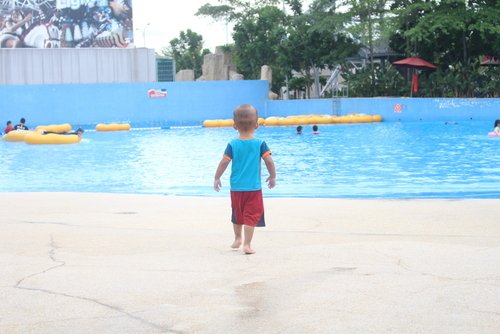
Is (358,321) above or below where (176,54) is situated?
below

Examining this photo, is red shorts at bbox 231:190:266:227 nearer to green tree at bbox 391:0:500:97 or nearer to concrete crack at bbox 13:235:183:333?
concrete crack at bbox 13:235:183:333

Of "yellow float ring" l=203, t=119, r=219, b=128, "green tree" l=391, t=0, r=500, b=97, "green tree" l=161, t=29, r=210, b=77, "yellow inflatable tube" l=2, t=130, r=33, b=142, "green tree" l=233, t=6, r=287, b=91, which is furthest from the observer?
"green tree" l=161, t=29, r=210, b=77

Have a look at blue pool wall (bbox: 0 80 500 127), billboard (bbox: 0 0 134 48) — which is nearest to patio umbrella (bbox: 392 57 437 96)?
blue pool wall (bbox: 0 80 500 127)

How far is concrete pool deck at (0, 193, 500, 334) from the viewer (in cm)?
395

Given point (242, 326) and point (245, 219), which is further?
point (245, 219)

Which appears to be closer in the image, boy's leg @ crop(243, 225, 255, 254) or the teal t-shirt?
boy's leg @ crop(243, 225, 255, 254)

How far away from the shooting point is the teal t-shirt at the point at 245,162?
6.05 meters

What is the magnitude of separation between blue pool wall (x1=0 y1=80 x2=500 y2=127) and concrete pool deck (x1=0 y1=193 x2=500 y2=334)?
27.6 meters

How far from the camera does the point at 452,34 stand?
124 feet

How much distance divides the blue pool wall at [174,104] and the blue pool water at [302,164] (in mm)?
5284

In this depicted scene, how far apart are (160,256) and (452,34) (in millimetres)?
34246

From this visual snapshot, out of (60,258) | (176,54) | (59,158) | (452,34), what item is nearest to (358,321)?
(60,258)

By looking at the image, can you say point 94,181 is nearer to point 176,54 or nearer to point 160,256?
point 160,256

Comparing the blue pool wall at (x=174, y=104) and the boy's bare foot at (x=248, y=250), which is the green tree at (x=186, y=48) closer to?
the blue pool wall at (x=174, y=104)
